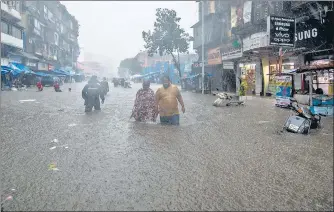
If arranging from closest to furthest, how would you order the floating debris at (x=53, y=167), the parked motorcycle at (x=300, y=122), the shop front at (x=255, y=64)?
the floating debris at (x=53, y=167)
the parked motorcycle at (x=300, y=122)
the shop front at (x=255, y=64)

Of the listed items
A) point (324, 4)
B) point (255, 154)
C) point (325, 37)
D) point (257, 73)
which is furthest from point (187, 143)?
point (257, 73)

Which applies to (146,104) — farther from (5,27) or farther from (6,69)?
(5,27)

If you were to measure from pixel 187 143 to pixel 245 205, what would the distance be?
3516mm

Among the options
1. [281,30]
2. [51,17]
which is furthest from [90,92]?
[51,17]

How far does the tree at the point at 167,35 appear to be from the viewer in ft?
133

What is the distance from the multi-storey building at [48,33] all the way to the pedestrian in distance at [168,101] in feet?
140

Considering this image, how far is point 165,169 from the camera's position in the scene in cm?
489

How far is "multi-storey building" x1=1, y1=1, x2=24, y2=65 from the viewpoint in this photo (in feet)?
116

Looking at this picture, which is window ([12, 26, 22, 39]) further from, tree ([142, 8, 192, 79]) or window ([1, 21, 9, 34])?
tree ([142, 8, 192, 79])

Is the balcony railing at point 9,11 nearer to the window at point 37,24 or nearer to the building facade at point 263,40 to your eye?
the window at point 37,24

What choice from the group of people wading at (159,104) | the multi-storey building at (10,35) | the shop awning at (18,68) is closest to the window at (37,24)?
the multi-storey building at (10,35)

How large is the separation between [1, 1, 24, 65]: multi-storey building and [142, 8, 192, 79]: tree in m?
16.8

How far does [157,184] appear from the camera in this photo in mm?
4156

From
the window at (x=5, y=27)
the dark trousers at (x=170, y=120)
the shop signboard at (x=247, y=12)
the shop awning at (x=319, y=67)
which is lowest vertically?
the dark trousers at (x=170, y=120)
